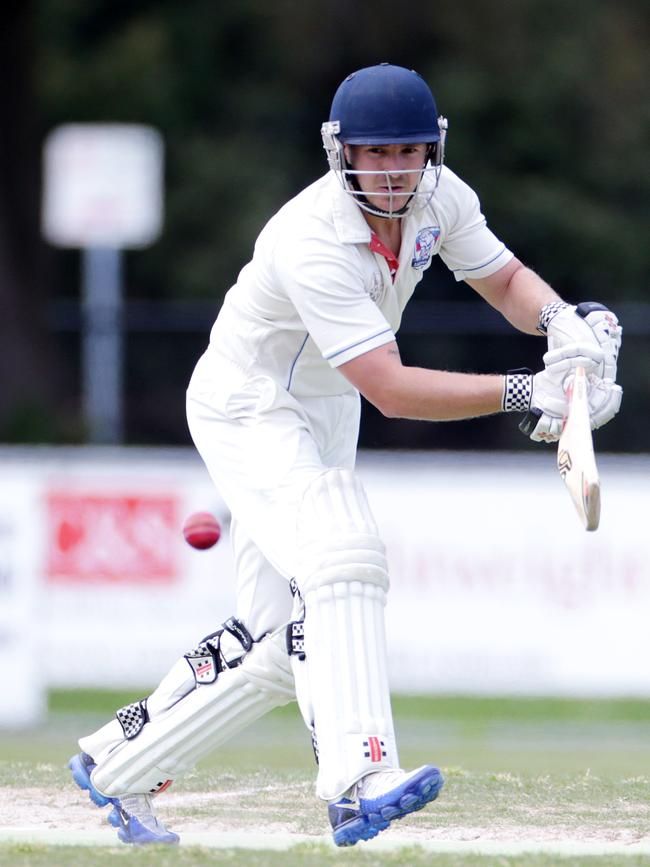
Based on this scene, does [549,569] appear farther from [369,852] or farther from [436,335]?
[369,852]

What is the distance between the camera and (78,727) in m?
8.52

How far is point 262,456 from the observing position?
155 inches

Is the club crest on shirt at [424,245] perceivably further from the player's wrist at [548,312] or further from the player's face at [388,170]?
the player's wrist at [548,312]

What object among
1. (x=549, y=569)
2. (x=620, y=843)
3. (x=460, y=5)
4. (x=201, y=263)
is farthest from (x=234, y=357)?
(x=460, y=5)

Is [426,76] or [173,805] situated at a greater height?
[426,76]

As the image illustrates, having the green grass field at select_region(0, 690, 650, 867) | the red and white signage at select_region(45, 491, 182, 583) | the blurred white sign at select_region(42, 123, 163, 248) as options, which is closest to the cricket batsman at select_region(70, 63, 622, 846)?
the green grass field at select_region(0, 690, 650, 867)

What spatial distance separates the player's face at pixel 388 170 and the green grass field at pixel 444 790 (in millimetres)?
1430

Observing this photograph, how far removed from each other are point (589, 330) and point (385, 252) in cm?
49

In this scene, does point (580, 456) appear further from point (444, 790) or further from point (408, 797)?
point (444, 790)

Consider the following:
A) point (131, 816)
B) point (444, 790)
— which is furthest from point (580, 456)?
point (444, 790)

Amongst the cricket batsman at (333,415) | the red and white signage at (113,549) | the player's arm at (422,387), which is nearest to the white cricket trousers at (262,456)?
the cricket batsman at (333,415)

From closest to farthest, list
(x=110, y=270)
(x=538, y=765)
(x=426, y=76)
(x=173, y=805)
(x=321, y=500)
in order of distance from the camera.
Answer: (x=321, y=500)
(x=173, y=805)
(x=538, y=765)
(x=110, y=270)
(x=426, y=76)

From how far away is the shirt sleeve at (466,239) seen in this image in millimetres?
4117

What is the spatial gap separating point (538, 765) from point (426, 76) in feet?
38.3
